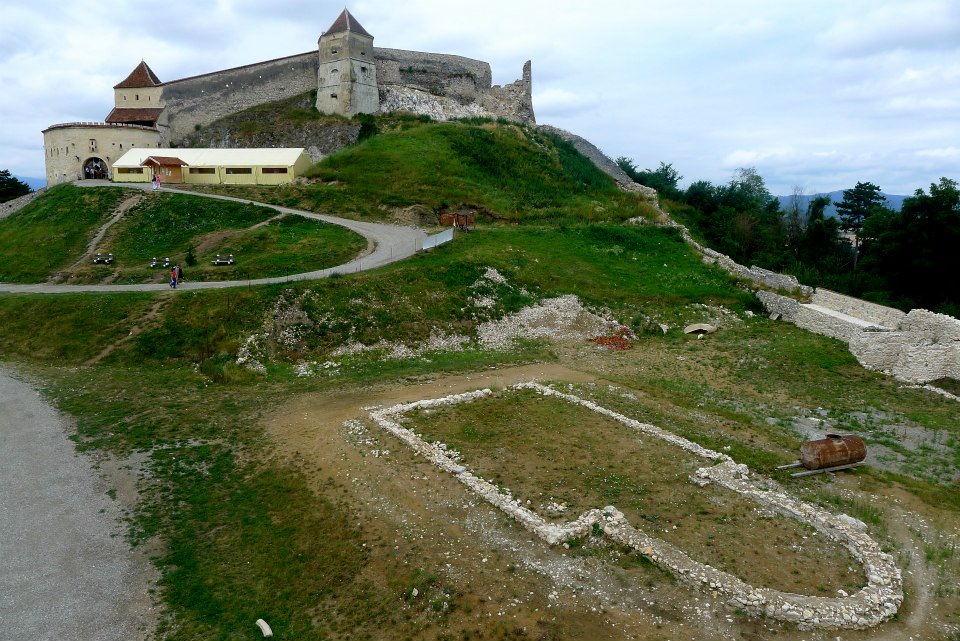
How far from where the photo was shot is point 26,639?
9.32 m

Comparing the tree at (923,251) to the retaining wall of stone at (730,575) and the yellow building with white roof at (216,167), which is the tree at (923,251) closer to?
the retaining wall of stone at (730,575)

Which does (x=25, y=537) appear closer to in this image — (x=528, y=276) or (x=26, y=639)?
(x=26, y=639)

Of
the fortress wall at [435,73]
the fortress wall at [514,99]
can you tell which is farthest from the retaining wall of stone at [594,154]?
the fortress wall at [435,73]

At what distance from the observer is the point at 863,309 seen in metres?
30.3

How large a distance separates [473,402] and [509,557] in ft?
26.9

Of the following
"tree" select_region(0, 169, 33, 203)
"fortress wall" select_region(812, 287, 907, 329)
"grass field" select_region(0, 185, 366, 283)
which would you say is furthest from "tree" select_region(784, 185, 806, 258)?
"tree" select_region(0, 169, 33, 203)

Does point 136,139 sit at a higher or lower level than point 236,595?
higher

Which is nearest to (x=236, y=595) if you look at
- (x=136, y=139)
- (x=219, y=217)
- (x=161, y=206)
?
(x=219, y=217)

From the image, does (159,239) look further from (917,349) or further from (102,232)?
(917,349)

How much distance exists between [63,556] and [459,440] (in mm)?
8965

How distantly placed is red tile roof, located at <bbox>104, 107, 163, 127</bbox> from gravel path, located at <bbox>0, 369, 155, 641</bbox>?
5107 cm

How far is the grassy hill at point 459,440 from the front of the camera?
32.8 feet

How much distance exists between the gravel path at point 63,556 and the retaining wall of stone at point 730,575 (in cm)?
673

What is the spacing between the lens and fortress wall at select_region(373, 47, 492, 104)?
61094 millimetres
